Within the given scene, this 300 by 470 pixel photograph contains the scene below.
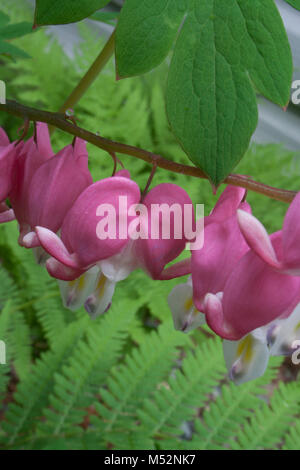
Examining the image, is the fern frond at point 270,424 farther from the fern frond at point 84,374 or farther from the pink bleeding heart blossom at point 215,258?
the pink bleeding heart blossom at point 215,258

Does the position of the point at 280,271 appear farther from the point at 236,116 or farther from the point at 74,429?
the point at 74,429

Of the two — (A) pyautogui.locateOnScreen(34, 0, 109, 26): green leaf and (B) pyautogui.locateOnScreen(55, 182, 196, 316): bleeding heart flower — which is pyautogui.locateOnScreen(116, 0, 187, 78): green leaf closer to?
(A) pyautogui.locateOnScreen(34, 0, 109, 26): green leaf

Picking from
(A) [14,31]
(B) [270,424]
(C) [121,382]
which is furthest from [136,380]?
(A) [14,31]

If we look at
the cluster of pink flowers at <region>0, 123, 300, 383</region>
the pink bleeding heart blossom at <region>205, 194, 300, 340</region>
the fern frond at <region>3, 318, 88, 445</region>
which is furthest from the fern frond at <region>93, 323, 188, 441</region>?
the pink bleeding heart blossom at <region>205, 194, 300, 340</region>

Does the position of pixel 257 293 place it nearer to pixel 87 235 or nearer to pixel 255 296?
pixel 255 296

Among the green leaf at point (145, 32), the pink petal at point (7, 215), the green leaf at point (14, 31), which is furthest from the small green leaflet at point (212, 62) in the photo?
the green leaf at point (14, 31)

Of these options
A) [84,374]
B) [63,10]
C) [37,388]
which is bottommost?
[37,388]
